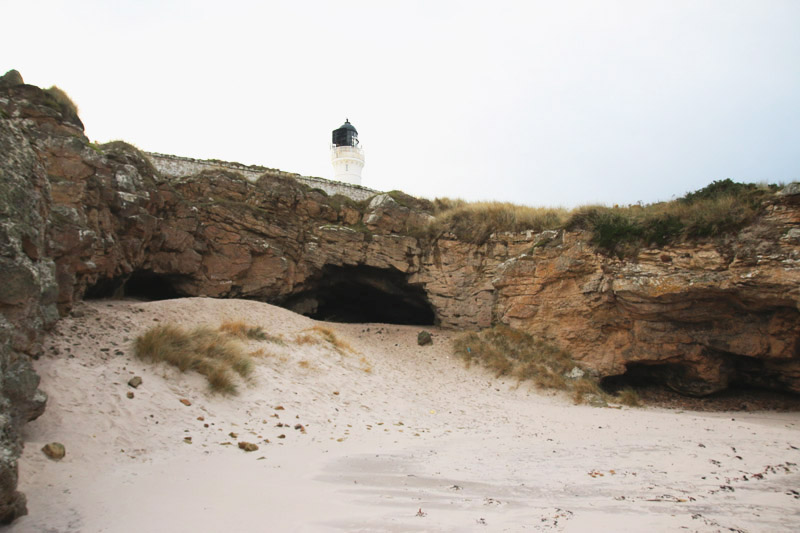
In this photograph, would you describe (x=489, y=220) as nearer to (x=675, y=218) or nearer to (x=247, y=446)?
(x=675, y=218)

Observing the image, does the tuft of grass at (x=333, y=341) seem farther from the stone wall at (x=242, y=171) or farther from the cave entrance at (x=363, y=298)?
the stone wall at (x=242, y=171)

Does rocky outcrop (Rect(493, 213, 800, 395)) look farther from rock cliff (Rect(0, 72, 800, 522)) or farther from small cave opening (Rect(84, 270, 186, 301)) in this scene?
small cave opening (Rect(84, 270, 186, 301))

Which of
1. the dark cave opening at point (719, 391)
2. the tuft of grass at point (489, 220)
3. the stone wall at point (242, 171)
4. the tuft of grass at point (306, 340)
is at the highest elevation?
the stone wall at point (242, 171)

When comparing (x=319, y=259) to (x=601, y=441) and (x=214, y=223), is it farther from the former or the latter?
(x=601, y=441)

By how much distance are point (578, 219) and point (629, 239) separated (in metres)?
1.67

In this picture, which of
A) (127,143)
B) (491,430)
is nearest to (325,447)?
(491,430)

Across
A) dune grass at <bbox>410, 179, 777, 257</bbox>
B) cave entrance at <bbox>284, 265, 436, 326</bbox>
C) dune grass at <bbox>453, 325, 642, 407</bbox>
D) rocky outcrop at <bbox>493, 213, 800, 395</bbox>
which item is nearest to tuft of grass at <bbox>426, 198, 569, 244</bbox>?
dune grass at <bbox>410, 179, 777, 257</bbox>

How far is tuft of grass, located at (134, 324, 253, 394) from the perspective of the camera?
809 cm

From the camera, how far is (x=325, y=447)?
6.75 m

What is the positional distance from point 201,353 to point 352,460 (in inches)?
167

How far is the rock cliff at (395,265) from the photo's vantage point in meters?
11.3

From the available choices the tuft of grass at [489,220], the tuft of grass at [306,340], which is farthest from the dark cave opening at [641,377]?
the tuft of grass at [306,340]

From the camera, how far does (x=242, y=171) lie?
19.4 meters

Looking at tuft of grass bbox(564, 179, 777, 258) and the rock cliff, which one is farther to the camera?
tuft of grass bbox(564, 179, 777, 258)
